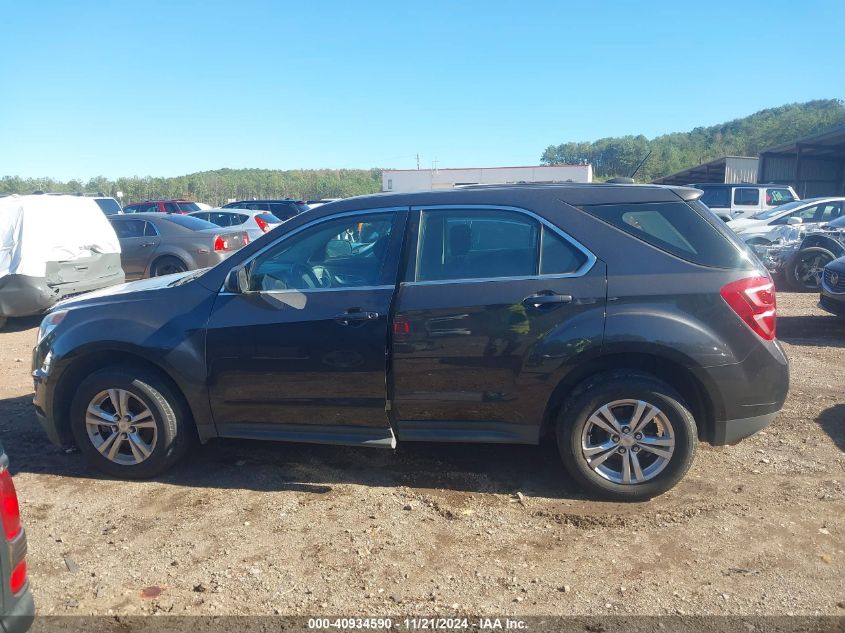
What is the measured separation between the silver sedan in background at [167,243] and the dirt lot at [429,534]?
25.3ft

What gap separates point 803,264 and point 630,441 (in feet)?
32.8

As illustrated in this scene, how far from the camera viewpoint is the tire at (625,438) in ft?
12.8

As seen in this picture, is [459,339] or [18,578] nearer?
[18,578]

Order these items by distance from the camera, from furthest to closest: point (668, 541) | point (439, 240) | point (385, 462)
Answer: point (385, 462)
point (439, 240)
point (668, 541)

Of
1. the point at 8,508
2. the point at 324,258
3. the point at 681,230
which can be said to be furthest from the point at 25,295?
the point at 681,230

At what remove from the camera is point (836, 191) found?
33.8 m

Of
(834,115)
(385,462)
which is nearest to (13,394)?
(385,462)

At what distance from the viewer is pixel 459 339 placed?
3.97 meters

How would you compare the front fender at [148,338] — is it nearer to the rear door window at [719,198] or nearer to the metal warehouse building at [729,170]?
the rear door window at [719,198]

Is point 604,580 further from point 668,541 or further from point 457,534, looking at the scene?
point 457,534

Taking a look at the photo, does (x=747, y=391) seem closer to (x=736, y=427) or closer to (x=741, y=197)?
(x=736, y=427)

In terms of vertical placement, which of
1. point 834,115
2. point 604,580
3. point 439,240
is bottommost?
point 604,580

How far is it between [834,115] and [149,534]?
75715mm

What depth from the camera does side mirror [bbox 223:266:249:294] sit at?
4.23 meters
